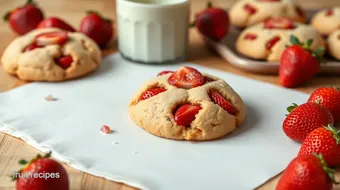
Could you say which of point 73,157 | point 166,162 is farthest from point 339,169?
point 73,157

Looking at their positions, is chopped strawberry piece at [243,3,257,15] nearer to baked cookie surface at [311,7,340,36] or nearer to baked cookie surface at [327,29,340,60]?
baked cookie surface at [311,7,340,36]

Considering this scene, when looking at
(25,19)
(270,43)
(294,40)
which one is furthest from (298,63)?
(25,19)

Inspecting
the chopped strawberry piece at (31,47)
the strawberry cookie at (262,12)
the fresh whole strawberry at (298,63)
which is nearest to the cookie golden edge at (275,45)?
the fresh whole strawberry at (298,63)

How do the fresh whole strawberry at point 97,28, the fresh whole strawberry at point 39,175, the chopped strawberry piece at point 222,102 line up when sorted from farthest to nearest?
the fresh whole strawberry at point 97,28
the chopped strawberry piece at point 222,102
the fresh whole strawberry at point 39,175

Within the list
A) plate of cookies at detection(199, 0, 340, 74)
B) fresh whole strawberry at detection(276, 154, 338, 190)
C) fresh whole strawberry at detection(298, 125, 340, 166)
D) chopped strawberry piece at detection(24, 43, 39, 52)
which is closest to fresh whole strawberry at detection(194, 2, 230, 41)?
plate of cookies at detection(199, 0, 340, 74)

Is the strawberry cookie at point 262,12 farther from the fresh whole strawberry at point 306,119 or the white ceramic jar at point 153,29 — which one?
the fresh whole strawberry at point 306,119

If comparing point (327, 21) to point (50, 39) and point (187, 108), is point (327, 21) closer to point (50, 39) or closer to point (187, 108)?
point (187, 108)
